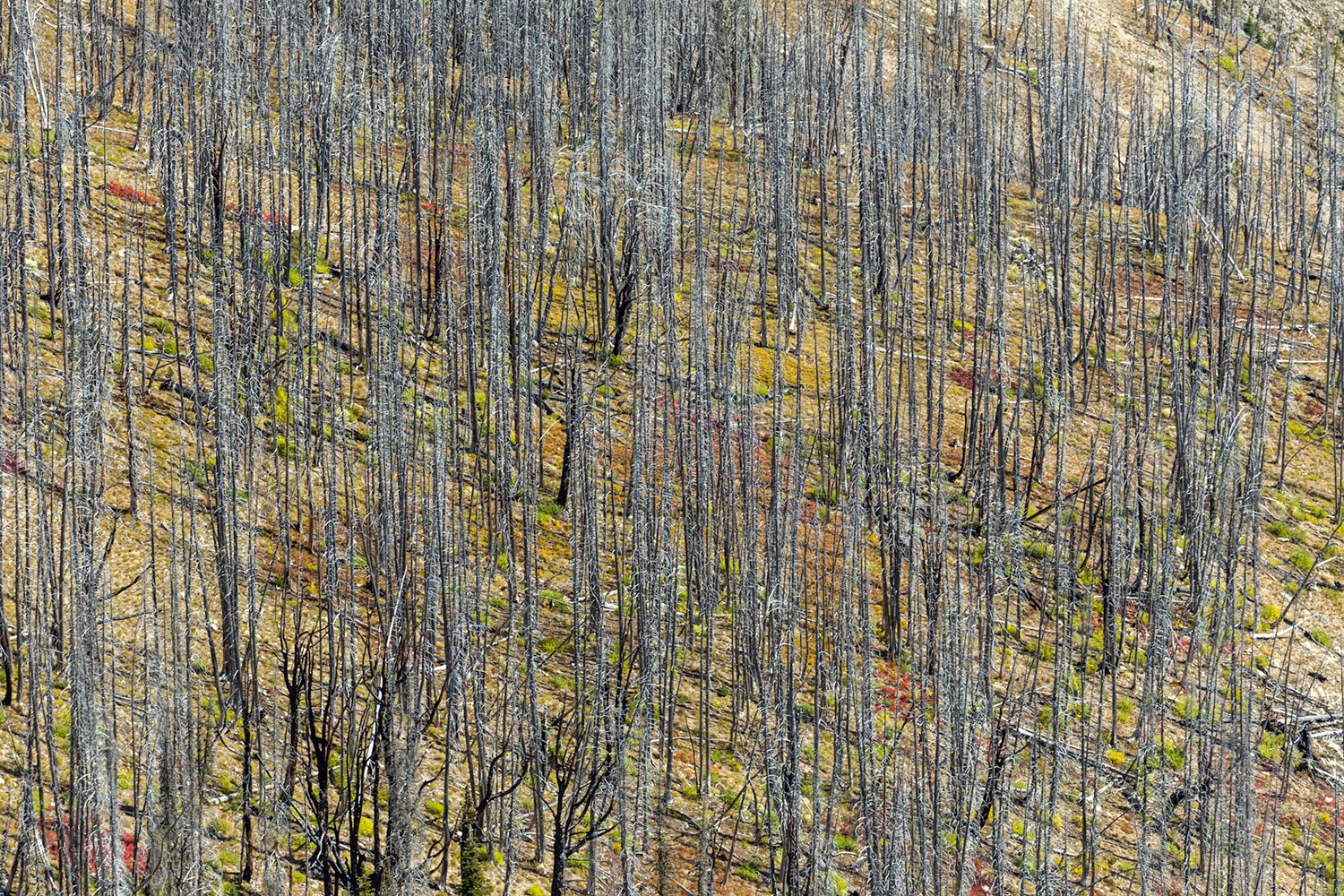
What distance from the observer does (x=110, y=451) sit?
24.0 feet

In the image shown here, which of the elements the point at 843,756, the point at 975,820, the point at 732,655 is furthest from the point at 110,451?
the point at 975,820

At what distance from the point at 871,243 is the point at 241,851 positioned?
622cm

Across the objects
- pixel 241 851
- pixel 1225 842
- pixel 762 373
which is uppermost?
pixel 762 373

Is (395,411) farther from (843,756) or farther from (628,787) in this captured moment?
(843,756)

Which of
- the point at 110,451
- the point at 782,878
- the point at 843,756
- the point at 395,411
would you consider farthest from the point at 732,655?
the point at 110,451

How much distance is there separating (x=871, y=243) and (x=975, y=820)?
4830 mm

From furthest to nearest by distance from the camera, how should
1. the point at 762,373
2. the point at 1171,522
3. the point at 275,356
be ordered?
1. the point at 762,373
2. the point at 1171,522
3. the point at 275,356

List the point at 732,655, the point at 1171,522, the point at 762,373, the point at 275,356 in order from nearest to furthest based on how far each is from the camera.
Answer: the point at 732,655, the point at 275,356, the point at 1171,522, the point at 762,373

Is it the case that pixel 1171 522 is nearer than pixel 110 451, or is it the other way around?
pixel 110 451

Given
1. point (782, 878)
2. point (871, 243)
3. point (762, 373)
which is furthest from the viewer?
point (871, 243)

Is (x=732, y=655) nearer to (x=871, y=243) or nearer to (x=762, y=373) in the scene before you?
(x=762, y=373)

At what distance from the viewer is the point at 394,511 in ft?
21.9

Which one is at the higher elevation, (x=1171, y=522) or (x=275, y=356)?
(x=275, y=356)

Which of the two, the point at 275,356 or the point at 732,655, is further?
the point at 275,356
